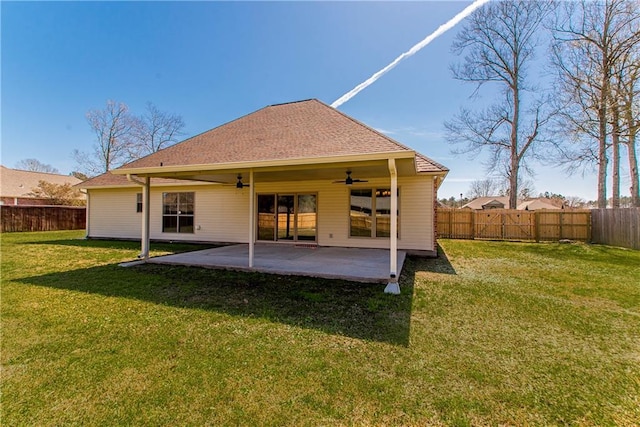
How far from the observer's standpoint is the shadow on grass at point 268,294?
12.9ft

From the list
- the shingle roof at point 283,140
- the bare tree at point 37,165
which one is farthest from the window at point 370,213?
the bare tree at point 37,165

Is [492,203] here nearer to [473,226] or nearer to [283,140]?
[473,226]

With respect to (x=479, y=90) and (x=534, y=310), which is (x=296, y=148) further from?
(x=479, y=90)

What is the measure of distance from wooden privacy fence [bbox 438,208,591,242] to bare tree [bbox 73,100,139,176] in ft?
93.2

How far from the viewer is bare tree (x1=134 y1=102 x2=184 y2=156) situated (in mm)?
27909

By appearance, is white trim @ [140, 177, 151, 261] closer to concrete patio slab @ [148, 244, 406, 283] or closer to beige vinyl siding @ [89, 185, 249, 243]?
concrete patio slab @ [148, 244, 406, 283]

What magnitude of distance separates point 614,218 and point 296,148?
1415 centimetres

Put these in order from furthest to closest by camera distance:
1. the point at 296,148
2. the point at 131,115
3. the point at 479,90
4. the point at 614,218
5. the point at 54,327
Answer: the point at 131,115 < the point at 479,90 < the point at 614,218 < the point at 296,148 < the point at 54,327

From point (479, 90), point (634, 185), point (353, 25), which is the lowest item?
point (634, 185)

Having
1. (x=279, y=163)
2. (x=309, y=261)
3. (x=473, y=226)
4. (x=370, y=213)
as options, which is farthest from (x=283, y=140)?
(x=473, y=226)

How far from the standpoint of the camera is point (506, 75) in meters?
19.6

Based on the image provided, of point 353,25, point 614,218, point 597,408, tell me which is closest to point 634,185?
point 614,218

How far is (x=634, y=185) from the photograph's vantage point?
588 inches

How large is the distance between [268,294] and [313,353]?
216cm
